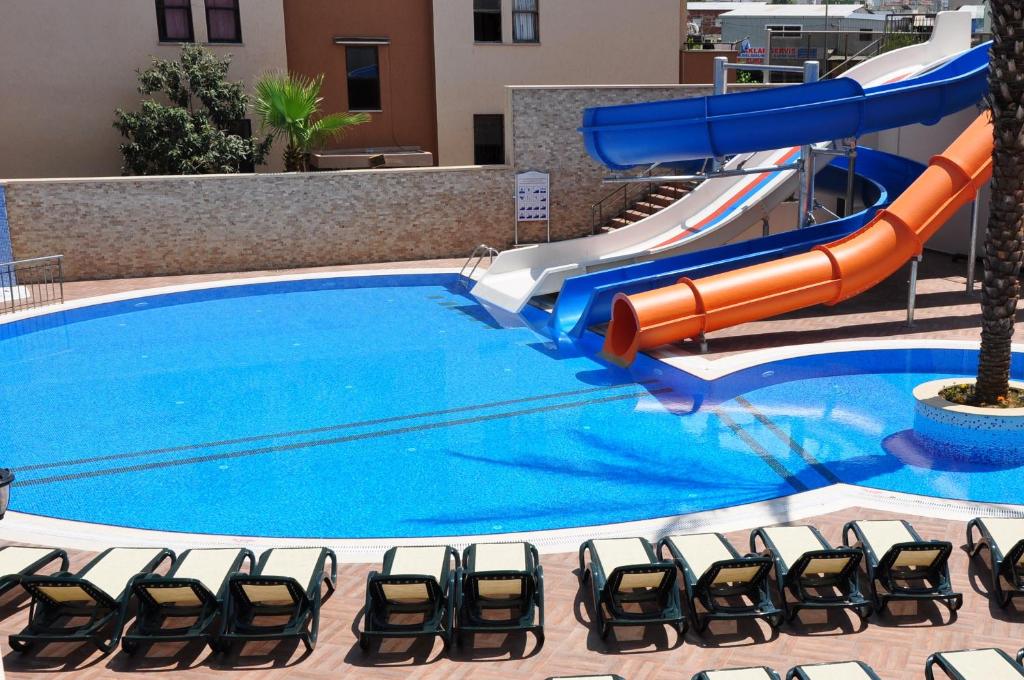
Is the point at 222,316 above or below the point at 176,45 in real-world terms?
below

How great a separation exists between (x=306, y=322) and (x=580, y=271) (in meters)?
4.88

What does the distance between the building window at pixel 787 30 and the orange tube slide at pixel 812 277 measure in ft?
95.6

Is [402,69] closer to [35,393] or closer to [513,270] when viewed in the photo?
[513,270]

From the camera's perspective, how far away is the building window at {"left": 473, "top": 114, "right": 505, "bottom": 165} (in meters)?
27.0

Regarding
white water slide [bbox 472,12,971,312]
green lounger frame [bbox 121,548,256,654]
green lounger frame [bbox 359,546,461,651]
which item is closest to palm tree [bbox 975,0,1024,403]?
green lounger frame [bbox 359,546,461,651]

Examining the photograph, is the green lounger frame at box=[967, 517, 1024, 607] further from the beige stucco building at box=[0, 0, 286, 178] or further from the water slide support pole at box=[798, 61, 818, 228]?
the beige stucco building at box=[0, 0, 286, 178]

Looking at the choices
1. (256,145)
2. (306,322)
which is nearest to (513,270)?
(306,322)

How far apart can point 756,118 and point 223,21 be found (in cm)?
1474

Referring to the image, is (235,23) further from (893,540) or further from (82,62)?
(893,540)

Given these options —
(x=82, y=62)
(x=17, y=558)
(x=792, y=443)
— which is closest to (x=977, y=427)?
(x=792, y=443)

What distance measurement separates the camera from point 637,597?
7.47 m

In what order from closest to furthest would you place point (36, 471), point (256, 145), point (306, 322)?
point (36, 471) → point (306, 322) → point (256, 145)

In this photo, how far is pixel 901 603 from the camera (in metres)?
7.76

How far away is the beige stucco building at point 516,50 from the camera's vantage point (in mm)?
26328
